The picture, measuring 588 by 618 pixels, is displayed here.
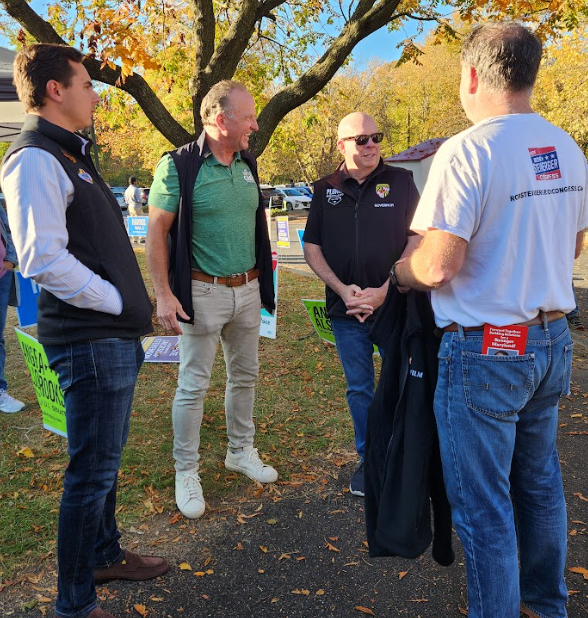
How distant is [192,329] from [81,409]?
1112 mm

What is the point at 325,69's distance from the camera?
6.54 meters

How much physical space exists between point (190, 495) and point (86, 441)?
1256mm

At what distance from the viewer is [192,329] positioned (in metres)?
3.16

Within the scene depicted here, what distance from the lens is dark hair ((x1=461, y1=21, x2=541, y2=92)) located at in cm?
172

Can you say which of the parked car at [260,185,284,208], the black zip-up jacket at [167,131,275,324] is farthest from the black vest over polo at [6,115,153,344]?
the parked car at [260,185,284,208]

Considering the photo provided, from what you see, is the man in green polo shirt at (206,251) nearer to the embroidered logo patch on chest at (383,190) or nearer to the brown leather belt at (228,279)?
the brown leather belt at (228,279)

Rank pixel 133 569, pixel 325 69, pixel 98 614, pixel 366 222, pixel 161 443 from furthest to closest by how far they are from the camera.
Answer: pixel 325 69, pixel 161 443, pixel 366 222, pixel 133 569, pixel 98 614

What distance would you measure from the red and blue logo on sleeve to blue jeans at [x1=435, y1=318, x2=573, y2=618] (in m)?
0.51

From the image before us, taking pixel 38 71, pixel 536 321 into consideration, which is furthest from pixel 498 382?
pixel 38 71

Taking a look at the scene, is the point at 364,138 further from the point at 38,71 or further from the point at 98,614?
the point at 98,614

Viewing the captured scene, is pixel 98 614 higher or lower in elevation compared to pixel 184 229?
lower

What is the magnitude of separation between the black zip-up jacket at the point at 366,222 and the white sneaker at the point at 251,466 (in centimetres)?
112

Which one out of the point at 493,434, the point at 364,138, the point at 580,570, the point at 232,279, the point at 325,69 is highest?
the point at 325,69

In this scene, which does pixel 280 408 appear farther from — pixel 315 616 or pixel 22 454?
pixel 315 616
